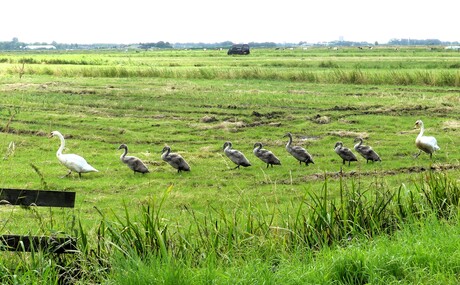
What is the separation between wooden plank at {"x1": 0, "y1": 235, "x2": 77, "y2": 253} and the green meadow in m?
0.13

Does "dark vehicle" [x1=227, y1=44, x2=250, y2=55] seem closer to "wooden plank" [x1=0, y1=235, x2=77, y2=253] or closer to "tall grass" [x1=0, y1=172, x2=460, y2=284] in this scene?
"tall grass" [x1=0, y1=172, x2=460, y2=284]

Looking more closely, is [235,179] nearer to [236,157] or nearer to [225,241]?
[236,157]

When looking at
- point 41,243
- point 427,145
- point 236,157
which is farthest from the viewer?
point 427,145

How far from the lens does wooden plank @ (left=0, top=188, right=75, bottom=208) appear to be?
7062 millimetres

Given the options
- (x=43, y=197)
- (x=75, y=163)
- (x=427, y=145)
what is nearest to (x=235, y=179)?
(x=75, y=163)

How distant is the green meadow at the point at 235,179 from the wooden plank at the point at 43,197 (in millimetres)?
143

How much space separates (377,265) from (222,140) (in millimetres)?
14518

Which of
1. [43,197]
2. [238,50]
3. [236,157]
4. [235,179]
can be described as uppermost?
[43,197]

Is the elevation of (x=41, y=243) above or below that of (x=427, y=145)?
above

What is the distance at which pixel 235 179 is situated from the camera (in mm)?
15719

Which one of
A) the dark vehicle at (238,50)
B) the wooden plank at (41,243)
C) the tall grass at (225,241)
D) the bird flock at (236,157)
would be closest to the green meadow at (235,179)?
the tall grass at (225,241)

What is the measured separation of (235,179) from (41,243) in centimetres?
896

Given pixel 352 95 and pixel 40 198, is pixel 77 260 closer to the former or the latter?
pixel 40 198

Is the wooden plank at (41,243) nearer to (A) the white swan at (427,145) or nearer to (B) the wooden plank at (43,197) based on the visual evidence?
(B) the wooden plank at (43,197)
